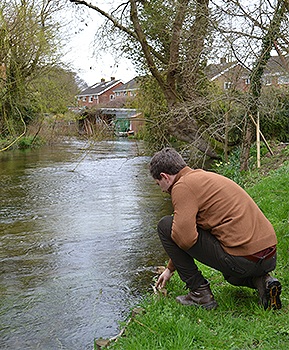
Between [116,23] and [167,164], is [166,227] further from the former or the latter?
[116,23]

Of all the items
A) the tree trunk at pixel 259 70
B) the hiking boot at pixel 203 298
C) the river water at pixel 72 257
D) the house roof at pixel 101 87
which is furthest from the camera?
the house roof at pixel 101 87

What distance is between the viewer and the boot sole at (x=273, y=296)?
111 inches

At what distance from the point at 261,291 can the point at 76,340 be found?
173cm

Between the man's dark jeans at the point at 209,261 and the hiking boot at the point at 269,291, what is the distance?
65 mm

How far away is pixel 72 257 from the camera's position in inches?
222

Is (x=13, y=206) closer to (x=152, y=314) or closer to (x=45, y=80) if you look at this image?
(x=152, y=314)

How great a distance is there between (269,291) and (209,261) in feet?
1.72

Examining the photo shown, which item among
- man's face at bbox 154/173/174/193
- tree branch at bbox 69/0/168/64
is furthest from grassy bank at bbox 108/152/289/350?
tree branch at bbox 69/0/168/64

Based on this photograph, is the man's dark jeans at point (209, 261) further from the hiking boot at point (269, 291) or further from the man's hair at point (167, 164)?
the man's hair at point (167, 164)

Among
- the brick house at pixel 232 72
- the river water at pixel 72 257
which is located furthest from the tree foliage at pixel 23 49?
the brick house at pixel 232 72

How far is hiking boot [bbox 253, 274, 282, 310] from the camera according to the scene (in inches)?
111

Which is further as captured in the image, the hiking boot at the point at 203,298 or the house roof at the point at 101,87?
the house roof at the point at 101,87

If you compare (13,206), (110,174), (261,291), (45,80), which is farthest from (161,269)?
(45,80)

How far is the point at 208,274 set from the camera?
4105 millimetres
